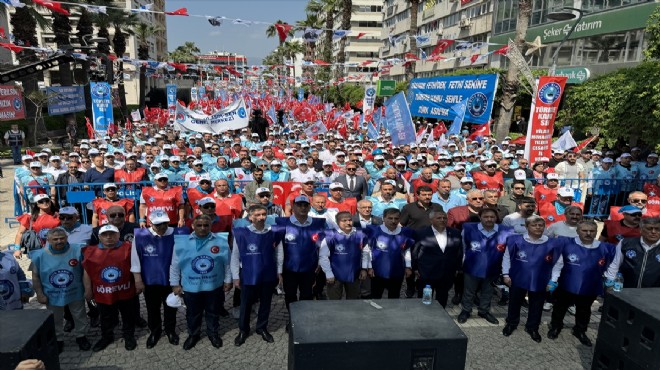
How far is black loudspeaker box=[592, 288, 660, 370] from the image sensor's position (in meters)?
3.27

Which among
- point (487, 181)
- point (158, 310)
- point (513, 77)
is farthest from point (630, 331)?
point (513, 77)

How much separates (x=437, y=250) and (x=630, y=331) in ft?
7.42

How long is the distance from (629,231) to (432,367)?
191 inches

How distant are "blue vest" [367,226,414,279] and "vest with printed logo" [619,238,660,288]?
2460 millimetres

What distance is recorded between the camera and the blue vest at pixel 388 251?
5.40 meters

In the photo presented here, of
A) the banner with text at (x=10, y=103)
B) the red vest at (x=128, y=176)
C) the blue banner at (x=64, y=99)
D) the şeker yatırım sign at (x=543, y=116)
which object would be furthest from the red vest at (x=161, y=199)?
the blue banner at (x=64, y=99)

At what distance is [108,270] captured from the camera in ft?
15.8

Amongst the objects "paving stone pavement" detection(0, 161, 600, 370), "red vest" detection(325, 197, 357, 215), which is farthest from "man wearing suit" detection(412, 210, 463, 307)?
"red vest" detection(325, 197, 357, 215)

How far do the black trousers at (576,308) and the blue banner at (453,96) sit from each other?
374 inches

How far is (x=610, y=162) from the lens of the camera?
33.9 feet

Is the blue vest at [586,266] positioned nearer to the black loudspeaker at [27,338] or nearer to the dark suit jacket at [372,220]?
the dark suit jacket at [372,220]

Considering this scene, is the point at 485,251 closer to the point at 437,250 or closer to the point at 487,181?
the point at 437,250

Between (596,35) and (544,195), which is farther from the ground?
(596,35)

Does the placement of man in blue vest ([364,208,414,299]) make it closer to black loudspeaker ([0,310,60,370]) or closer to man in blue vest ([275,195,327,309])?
man in blue vest ([275,195,327,309])
